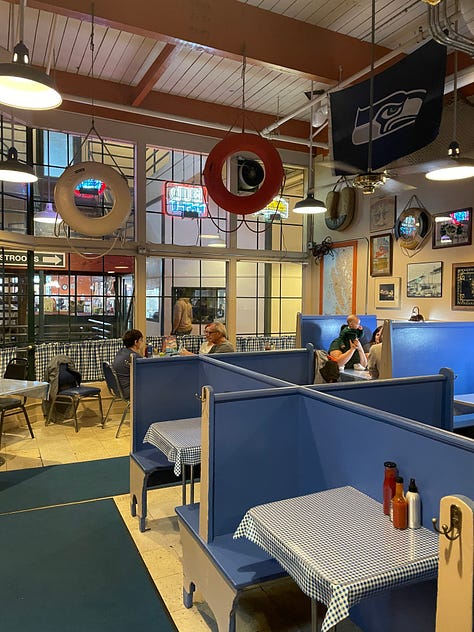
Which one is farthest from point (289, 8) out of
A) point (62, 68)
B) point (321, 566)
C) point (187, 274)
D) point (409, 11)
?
point (321, 566)

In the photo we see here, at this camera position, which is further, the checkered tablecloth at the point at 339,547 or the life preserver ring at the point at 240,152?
the life preserver ring at the point at 240,152

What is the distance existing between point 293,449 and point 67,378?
13.4 ft

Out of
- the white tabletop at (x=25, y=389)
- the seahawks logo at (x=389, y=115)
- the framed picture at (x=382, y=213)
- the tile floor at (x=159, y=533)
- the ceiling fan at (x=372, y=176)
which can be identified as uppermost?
the seahawks logo at (x=389, y=115)

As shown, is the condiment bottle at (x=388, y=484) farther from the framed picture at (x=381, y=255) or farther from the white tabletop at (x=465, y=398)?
the framed picture at (x=381, y=255)

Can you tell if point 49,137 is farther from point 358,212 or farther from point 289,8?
point 358,212

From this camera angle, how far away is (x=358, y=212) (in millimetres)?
7375

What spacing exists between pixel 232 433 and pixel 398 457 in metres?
0.77

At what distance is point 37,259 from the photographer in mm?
6328

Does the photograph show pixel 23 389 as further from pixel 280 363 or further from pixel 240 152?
pixel 240 152

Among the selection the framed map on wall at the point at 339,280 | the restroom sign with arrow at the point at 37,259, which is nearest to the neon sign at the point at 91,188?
the restroom sign with arrow at the point at 37,259

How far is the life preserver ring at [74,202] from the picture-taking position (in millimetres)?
4453

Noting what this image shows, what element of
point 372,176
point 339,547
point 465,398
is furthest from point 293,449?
point 465,398

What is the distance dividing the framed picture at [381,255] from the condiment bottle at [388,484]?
5238 mm

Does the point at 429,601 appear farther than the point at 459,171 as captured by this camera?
No
